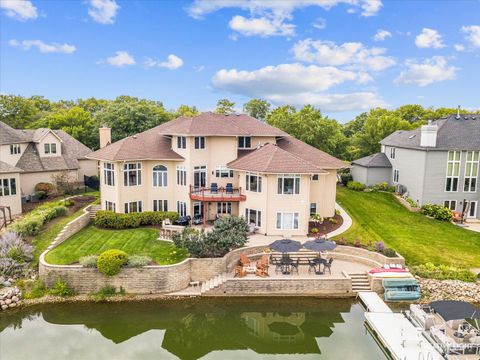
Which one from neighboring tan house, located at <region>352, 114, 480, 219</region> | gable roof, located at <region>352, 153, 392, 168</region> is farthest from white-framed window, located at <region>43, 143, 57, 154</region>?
neighboring tan house, located at <region>352, 114, 480, 219</region>

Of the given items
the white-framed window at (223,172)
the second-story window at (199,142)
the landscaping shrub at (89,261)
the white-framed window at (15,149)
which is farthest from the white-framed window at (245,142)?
the white-framed window at (15,149)

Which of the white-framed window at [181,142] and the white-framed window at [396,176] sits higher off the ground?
the white-framed window at [181,142]

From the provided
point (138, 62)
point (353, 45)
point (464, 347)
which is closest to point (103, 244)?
point (464, 347)

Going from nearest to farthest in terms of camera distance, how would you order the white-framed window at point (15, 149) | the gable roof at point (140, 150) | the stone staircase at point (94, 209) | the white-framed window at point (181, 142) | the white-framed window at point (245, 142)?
the gable roof at point (140, 150) → the white-framed window at point (181, 142) → the stone staircase at point (94, 209) → the white-framed window at point (245, 142) → the white-framed window at point (15, 149)

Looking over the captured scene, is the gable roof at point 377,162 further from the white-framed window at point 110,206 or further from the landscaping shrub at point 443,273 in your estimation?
the white-framed window at point 110,206

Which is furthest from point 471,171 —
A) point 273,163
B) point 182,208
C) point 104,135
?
point 104,135

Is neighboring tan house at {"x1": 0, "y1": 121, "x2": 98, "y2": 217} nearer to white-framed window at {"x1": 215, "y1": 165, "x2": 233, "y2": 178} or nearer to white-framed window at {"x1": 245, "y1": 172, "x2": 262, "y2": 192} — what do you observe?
white-framed window at {"x1": 215, "y1": 165, "x2": 233, "y2": 178}
